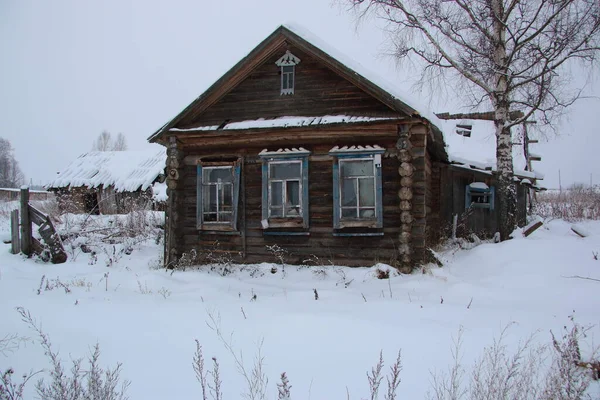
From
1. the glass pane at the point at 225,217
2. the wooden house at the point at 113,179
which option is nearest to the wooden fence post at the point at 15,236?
the glass pane at the point at 225,217

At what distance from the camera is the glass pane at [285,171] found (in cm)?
927

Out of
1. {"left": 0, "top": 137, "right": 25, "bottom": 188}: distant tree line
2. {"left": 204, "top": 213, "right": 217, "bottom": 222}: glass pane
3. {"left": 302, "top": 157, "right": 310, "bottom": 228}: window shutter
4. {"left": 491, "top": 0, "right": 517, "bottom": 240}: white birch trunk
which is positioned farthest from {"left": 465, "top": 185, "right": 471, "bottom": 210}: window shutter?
{"left": 0, "top": 137, "right": 25, "bottom": 188}: distant tree line

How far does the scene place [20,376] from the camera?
3.41 metres

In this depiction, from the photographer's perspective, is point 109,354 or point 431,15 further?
point 431,15

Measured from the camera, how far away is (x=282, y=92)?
9398 millimetres

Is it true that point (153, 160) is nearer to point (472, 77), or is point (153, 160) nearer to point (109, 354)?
point (472, 77)

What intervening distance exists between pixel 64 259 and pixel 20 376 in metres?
6.93

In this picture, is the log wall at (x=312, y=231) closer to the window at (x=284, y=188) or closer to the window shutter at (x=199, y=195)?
the window shutter at (x=199, y=195)

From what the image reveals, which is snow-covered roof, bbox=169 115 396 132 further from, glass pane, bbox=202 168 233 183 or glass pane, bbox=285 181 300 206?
glass pane, bbox=285 181 300 206

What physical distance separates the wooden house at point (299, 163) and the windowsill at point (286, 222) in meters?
0.02

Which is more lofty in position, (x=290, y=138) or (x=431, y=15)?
(x=431, y=15)

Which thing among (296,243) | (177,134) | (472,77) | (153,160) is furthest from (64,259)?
(153,160)

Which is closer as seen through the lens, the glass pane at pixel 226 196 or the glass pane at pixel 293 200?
the glass pane at pixel 293 200

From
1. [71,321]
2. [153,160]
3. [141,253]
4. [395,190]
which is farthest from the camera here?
[153,160]
